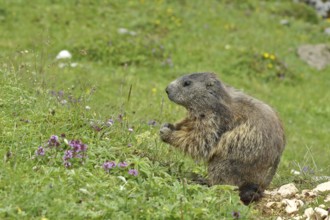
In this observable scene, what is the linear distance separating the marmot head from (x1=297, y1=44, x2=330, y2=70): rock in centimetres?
954

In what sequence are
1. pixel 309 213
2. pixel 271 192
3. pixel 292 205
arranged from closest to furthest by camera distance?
pixel 309 213
pixel 292 205
pixel 271 192

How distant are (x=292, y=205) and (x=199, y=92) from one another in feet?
5.36

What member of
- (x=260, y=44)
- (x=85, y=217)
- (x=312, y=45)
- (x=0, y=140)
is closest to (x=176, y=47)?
(x=260, y=44)

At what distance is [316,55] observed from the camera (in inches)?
632

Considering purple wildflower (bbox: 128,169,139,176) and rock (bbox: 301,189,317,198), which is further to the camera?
rock (bbox: 301,189,317,198)

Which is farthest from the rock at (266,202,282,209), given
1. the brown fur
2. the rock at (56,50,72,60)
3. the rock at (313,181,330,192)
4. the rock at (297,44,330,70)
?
the rock at (297,44,330,70)

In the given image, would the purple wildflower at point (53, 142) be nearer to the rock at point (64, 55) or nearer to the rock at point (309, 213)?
the rock at point (309, 213)

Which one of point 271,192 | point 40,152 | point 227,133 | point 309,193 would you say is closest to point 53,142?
point 40,152

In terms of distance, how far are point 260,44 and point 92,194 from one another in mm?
11883

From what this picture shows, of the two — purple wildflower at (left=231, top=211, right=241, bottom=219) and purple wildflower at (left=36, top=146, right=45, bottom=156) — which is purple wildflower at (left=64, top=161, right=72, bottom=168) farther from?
purple wildflower at (left=231, top=211, right=241, bottom=219)

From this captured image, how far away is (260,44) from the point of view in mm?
16031

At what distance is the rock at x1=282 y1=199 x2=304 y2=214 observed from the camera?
18.9ft

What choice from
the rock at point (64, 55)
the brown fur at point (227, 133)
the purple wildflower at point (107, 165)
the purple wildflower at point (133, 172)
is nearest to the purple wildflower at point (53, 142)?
the purple wildflower at point (107, 165)

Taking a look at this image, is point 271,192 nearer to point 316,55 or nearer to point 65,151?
point 65,151
